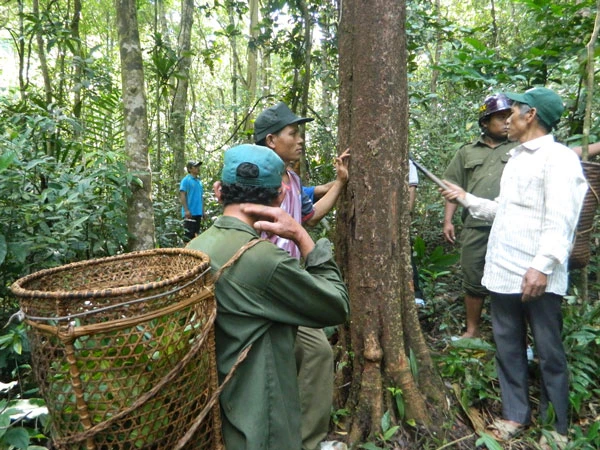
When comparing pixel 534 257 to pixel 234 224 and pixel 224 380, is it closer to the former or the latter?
pixel 234 224

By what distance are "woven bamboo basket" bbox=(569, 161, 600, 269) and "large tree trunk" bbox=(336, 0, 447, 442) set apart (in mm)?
1141

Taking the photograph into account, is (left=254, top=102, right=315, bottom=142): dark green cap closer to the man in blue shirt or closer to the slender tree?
the man in blue shirt

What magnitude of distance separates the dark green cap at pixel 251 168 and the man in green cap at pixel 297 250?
0.82 meters

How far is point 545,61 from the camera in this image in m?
4.30

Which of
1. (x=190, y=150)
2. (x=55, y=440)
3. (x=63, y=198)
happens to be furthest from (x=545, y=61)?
(x=190, y=150)

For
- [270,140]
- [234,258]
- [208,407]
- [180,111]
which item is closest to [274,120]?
[270,140]

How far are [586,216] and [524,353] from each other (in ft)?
3.09

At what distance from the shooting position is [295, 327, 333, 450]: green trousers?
2406mm

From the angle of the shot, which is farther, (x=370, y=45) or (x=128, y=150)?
(x=128, y=150)

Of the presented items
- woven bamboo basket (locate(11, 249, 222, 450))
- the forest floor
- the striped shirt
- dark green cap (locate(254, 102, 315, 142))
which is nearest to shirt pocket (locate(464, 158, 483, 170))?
the striped shirt

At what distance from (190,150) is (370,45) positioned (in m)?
10.5

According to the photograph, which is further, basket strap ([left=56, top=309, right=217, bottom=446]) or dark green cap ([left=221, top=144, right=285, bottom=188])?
dark green cap ([left=221, top=144, right=285, bottom=188])

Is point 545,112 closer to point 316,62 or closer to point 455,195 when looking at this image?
point 455,195

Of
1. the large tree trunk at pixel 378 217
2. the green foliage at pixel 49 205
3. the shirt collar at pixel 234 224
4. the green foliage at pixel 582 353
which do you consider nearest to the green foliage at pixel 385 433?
the large tree trunk at pixel 378 217
